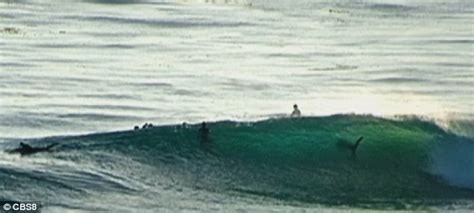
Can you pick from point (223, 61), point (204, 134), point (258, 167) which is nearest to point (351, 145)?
point (258, 167)

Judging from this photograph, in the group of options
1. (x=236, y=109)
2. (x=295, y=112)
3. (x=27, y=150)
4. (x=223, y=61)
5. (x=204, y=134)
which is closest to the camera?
(x=27, y=150)

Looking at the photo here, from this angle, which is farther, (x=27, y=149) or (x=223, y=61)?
(x=223, y=61)

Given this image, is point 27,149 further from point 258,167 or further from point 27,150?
point 258,167

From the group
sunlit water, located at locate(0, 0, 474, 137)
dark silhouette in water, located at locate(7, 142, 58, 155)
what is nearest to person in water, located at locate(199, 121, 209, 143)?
dark silhouette in water, located at locate(7, 142, 58, 155)

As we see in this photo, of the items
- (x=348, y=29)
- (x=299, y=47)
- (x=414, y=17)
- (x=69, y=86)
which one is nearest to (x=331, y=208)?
(x=69, y=86)

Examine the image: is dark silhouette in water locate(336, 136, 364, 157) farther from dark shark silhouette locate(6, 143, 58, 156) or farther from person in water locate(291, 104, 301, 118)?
dark shark silhouette locate(6, 143, 58, 156)

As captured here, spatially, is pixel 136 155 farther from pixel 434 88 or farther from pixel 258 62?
pixel 258 62
